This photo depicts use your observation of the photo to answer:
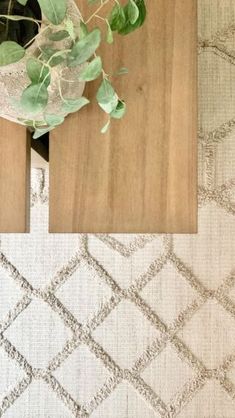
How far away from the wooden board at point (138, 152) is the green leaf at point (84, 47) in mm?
194

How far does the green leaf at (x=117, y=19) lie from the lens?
0.60 m

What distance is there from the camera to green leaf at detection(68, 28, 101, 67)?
57 cm

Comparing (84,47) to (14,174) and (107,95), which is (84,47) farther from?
(14,174)

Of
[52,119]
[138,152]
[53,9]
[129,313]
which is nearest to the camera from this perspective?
[53,9]

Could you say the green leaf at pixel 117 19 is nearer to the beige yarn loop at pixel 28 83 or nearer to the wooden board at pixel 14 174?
the beige yarn loop at pixel 28 83

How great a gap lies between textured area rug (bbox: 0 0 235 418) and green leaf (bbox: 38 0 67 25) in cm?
66

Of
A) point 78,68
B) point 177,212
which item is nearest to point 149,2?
point 78,68

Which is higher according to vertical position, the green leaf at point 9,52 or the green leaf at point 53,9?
the green leaf at point 53,9

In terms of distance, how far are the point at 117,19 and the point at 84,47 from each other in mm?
57

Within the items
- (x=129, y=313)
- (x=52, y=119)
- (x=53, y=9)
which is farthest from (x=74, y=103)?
(x=129, y=313)

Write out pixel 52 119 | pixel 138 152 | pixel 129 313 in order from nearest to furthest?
pixel 52 119, pixel 138 152, pixel 129 313

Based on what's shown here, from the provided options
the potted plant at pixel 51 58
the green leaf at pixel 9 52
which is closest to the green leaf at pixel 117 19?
the potted plant at pixel 51 58

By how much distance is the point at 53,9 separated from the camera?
1.73 ft

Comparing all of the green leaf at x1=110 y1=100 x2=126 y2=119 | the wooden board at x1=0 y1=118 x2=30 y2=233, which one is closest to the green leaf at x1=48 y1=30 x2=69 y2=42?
the green leaf at x1=110 y1=100 x2=126 y2=119
